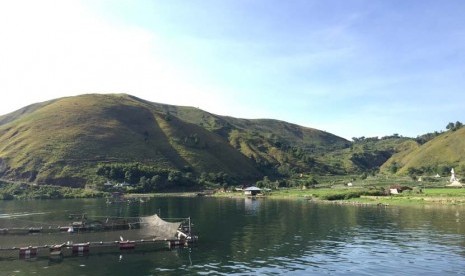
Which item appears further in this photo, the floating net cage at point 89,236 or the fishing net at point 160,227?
the fishing net at point 160,227

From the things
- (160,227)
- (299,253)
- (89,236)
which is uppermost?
(160,227)

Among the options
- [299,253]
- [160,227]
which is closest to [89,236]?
[160,227]

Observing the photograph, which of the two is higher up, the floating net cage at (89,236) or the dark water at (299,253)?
the floating net cage at (89,236)

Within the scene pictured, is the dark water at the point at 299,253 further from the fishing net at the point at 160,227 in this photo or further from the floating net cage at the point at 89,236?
Result: the fishing net at the point at 160,227

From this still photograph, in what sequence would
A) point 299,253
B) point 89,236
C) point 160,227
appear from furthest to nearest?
point 160,227 < point 89,236 < point 299,253

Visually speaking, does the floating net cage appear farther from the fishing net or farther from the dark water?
the dark water

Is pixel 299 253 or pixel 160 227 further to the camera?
pixel 160 227

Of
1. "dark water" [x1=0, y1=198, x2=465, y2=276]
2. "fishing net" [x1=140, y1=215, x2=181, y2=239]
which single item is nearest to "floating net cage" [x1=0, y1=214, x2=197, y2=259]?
"fishing net" [x1=140, y1=215, x2=181, y2=239]

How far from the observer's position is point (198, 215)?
109125mm

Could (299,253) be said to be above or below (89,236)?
below

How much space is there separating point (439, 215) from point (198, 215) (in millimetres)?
56818

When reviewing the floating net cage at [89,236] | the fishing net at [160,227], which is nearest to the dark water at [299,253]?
the floating net cage at [89,236]

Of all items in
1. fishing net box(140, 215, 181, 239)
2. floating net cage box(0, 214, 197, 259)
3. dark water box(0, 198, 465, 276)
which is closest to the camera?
dark water box(0, 198, 465, 276)

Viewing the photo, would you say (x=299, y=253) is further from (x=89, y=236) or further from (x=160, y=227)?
(x=89, y=236)
